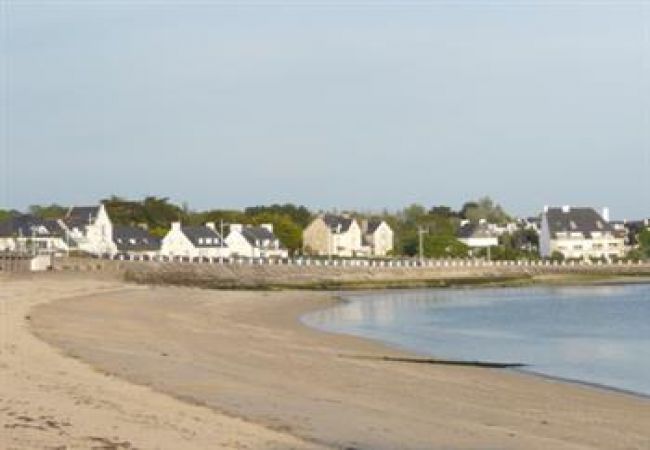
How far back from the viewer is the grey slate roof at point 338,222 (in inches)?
5635

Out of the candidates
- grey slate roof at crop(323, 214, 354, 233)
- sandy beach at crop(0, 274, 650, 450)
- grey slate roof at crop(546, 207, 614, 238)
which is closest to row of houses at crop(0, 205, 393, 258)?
grey slate roof at crop(323, 214, 354, 233)

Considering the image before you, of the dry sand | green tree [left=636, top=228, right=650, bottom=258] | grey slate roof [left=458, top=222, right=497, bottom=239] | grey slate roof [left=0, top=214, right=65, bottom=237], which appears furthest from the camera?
grey slate roof [left=458, top=222, right=497, bottom=239]

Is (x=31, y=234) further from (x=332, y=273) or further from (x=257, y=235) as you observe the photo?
(x=332, y=273)

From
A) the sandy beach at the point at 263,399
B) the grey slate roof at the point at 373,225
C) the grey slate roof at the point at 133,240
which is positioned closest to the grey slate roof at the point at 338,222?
the grey slate roof at the point at 373,225

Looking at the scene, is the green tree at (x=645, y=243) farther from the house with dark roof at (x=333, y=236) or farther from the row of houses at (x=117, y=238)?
the row of houses at (x=117, y=238)

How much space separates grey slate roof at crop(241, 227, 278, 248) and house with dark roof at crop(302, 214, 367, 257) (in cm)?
1205

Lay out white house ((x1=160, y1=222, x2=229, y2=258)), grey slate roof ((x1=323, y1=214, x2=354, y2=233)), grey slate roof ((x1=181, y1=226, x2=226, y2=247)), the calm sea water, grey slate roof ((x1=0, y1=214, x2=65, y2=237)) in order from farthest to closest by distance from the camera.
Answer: grey slate roof ((x1=323, y1=214, x2=354, y2=233)) → grey slate roof ((x1=181, y1=226, x2=226, y2=247)) → white house ((x1=160, y1=222, x2=229, y2=258)) → grey slate roof ((x1=0, y1=214, x2=65, y2=237)) → the calm sea water

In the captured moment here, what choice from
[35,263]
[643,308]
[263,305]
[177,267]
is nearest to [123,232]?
[177,267]

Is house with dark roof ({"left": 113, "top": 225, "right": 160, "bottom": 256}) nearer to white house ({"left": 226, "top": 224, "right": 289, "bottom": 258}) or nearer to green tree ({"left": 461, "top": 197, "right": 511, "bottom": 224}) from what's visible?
white house ({"left": 226, "top": 224, "right": 289, "bottom": 258})

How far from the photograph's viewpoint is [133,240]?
114 m

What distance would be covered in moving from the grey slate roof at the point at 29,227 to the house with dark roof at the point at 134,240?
679cm

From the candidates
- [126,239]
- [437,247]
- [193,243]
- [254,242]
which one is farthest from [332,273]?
[437,247]

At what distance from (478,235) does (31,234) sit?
250ft

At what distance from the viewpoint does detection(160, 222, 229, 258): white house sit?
114 m
